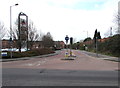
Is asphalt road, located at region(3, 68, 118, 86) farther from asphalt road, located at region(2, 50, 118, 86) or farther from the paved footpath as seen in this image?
the paved footpath

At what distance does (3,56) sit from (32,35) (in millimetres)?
18271

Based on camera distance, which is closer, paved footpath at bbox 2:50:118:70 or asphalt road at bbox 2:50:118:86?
asphalt road at bbox 2:50:118:86

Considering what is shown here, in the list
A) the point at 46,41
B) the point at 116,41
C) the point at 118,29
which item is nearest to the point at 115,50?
the point at 116,41

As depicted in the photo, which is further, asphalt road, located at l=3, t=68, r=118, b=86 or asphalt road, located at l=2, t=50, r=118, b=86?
asphalt road, located at l=2, t=50, r=118, b=86

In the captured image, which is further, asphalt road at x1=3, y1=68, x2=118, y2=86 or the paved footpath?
the paved footpath

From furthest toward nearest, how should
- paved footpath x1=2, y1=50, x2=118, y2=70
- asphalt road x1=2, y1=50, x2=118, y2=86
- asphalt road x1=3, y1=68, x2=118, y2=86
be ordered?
paved footpath x1=2, y1=50, x2=118, y2=70, asphalt road x1=2, y1=50, x2=118, y2=86, asphalt road x1=3, y1=68, x2=118, y2=86

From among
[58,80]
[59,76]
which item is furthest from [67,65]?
[58,80]

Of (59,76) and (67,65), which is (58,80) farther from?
(67,65)

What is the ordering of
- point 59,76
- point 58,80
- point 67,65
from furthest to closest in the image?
point 67,65
point 59,76
point 58,80

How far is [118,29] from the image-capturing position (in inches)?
1337

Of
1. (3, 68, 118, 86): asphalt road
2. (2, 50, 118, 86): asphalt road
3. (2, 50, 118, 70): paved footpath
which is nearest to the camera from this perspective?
(3, 68, 118, 86): asphalt road

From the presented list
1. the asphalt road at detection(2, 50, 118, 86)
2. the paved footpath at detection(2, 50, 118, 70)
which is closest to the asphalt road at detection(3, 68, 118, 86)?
the asphalt road at detection(2, 50, 118, 86)

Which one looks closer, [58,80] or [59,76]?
[58,80]

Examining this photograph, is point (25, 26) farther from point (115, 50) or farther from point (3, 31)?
point (115, 50)
